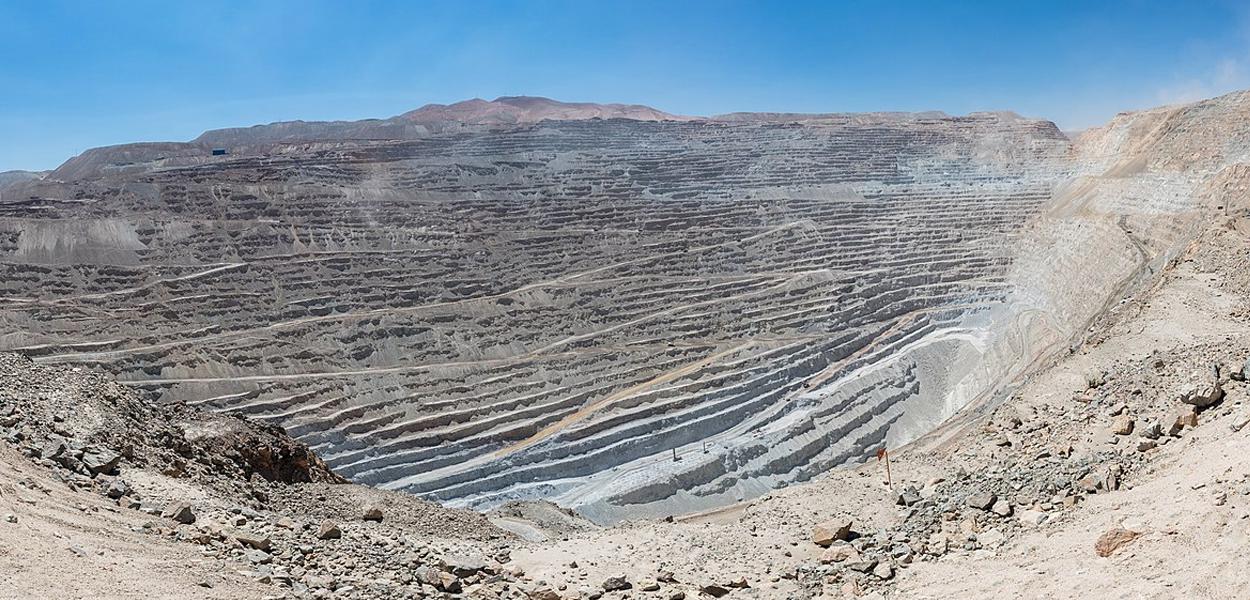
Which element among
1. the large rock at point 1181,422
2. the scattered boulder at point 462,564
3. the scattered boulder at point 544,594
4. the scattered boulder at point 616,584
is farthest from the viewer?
the large rock at point 1181,422

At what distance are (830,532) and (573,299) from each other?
25933 mm

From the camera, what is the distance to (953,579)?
775 centimetres

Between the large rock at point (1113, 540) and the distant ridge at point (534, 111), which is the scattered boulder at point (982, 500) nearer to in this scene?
the large rock at point (1113, 540)

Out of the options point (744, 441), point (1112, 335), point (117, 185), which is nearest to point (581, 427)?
point (744, 441)

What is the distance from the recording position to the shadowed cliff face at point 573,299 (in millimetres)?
26125

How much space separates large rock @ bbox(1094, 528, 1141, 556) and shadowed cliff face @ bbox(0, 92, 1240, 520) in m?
15.8

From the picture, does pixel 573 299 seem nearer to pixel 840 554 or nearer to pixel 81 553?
pixel 840 554

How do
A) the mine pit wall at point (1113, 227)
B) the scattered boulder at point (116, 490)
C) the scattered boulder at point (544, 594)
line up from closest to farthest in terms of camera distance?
the scattered boulder at point (116, 490) → the scattered boulder at point (544, 594) → the mine pit wall at point (1113, 227)

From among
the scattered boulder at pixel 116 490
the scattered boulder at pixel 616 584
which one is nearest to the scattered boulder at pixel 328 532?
the scattered boulder at pixel 116 490

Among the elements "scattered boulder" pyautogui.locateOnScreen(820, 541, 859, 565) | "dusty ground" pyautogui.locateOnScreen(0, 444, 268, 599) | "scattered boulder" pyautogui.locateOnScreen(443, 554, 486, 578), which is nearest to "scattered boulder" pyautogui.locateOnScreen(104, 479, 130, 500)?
"dusty ground" pyautogui.locateOnScreen(0, 444, 268, 599)

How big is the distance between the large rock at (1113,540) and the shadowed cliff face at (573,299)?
1576 centimetres

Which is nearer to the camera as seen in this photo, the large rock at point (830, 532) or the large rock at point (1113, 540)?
the large rock at point (1113, 540)

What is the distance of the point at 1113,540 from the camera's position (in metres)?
6.99

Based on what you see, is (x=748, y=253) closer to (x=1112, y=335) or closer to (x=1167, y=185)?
(x=1167, y=185)
